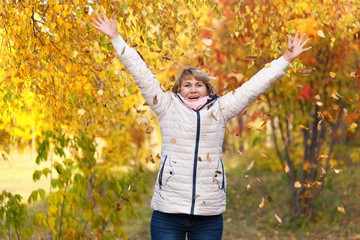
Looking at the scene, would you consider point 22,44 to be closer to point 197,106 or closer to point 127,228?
point 197,106

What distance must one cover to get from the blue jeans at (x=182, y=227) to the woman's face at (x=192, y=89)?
2.25ft

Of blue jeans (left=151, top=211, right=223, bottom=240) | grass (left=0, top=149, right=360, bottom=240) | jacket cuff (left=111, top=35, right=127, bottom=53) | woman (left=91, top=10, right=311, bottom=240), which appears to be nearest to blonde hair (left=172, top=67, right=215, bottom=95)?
woman (left=91, top=10, right=311, bottom=240)

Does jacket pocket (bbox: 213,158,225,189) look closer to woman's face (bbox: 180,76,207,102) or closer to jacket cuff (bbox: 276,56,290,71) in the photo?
woman's face (bbox: 180,76,207,102)

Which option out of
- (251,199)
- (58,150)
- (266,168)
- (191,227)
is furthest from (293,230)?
(191,227)

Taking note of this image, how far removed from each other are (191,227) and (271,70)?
1005mm

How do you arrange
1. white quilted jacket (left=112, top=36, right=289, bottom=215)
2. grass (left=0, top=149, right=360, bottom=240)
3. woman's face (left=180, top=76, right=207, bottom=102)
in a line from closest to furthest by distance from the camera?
1. white quilted jacket (left=112, top=36, right=289, bottom=215)
2. woman's face (left=180, top=76, right=207, bottom=102)
3. grass (left=0, top=149, right=360, bottom=240)

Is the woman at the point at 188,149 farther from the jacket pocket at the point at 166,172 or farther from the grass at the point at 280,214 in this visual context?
the grass at the point at 280,214

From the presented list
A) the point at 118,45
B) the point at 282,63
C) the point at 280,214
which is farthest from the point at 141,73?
the point at 280,214

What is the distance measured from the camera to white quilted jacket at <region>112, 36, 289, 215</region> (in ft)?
8.30

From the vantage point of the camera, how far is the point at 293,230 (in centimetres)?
716

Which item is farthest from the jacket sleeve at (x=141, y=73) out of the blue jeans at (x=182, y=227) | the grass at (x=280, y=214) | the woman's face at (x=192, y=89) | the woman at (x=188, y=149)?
the grass at (x=280, y=214)

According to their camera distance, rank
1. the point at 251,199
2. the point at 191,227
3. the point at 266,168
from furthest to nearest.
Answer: the point at 266,168 < the point at 251,199 < the point at 191,227

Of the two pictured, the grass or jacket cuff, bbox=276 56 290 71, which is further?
the grass

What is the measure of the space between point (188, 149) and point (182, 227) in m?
0.45
